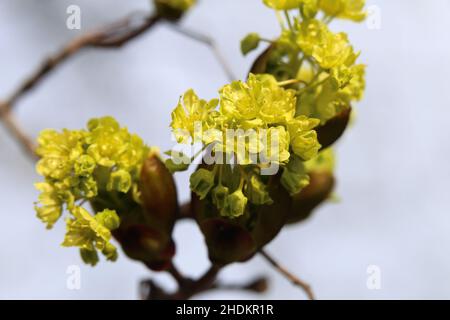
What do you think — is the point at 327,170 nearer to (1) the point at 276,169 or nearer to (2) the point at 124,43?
(1) the point at 276,169

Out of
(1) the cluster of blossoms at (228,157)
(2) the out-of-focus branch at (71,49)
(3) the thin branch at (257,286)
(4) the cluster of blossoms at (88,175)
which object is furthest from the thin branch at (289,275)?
(2) the out-of-focus branch at (71,49)

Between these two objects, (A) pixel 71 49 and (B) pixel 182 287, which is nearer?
(B) pixel 182 287

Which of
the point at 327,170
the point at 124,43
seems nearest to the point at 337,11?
the point at 327,170

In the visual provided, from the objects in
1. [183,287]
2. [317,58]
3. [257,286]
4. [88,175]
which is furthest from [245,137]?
[257,286]

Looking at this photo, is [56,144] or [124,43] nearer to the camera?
[56,144]

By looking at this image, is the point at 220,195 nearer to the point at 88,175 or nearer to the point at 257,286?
the point at 88,175

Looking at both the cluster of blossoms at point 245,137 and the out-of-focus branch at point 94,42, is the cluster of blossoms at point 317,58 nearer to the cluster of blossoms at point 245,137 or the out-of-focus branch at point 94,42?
the cluster of blossoms at point 245,137

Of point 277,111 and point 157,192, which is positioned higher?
point 277,111

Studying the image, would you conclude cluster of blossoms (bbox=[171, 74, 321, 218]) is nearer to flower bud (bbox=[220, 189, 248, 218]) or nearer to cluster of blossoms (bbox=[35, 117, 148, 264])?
flower bud (bbox=[220, 189, 248, 218])
